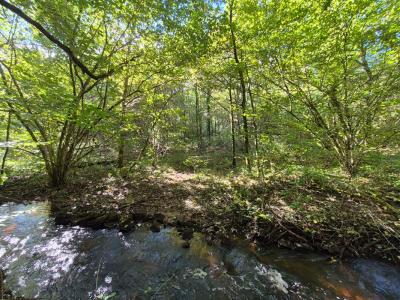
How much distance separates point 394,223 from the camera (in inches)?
169

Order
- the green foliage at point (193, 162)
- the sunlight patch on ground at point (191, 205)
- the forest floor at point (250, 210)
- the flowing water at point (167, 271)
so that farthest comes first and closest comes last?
the green foliage at point (193, 162), the sunlight patch on ground at point (191, 205), the forest floor at point (250, 210), the flowing water at point (167, 271)

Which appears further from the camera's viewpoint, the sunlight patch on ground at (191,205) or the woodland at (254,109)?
the sunlight patch on ground at (191,205)

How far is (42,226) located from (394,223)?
A: 26.0ft

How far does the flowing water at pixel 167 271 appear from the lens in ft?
11.0

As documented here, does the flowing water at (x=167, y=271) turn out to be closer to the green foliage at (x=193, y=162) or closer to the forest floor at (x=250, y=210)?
the forest floor at (x=250, y=210)

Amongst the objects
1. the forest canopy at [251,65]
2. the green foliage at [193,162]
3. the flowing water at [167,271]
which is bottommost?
the flowing water at [167,271]

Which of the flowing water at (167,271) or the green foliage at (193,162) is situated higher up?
the green foliage at (193,162)

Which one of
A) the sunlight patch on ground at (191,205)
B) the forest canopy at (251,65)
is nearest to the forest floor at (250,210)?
the sunlight patch on ground at (191,205)

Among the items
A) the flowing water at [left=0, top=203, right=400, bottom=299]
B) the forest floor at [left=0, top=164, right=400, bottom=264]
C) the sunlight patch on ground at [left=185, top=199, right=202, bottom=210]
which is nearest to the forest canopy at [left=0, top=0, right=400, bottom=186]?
the forest floor at [left=0, top=164, right=400, bottom=264]

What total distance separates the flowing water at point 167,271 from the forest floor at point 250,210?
14.5 inches

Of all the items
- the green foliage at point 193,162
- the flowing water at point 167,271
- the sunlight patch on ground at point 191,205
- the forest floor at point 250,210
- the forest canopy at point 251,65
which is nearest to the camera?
the flowing water at point 167,271

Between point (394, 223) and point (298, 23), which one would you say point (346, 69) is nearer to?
point (298, 23)

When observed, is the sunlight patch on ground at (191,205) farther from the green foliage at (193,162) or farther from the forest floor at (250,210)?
the green foliage at (193,162)

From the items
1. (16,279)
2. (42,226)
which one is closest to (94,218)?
(42,226)
